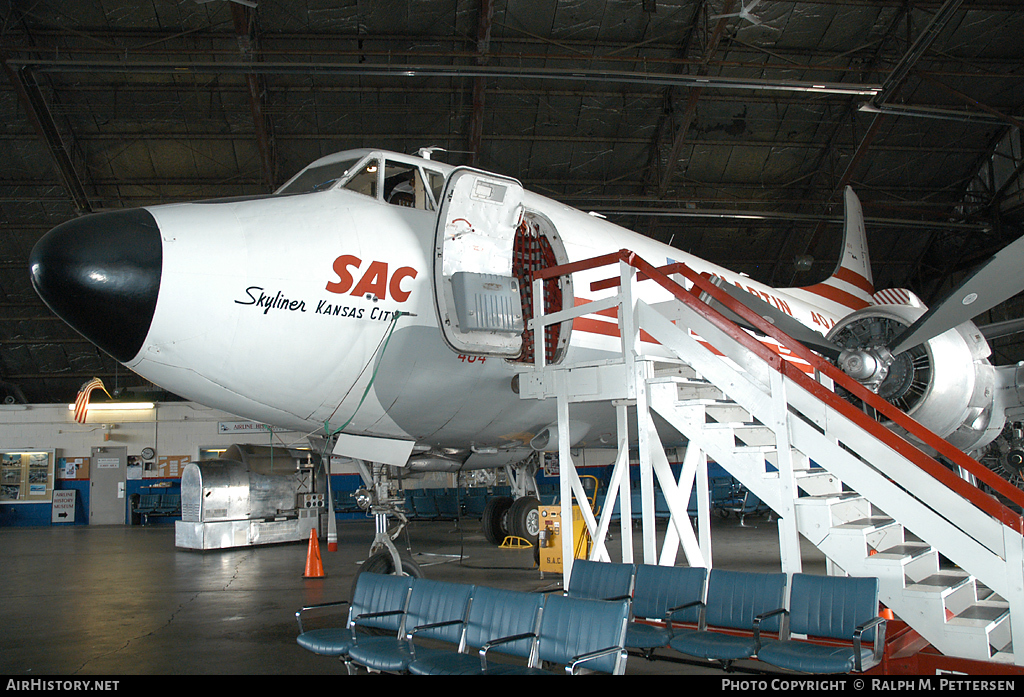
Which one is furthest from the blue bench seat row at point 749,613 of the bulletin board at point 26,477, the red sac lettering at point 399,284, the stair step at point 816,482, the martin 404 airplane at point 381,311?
the bulletin board at point 26,477

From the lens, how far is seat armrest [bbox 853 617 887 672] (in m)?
4.97

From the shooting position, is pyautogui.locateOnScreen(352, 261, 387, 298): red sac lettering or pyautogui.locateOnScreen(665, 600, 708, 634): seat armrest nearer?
pyautogui.locateOnScreen(665, 600, 708, 634): seat armrest

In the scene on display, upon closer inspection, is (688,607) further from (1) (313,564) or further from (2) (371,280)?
(1) (313,564)

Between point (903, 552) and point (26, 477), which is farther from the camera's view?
point (26, 477)

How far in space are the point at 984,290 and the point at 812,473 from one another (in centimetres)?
281

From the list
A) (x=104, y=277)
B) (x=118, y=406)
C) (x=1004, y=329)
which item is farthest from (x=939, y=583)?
(x=118, y=406)

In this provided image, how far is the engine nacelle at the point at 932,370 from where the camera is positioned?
9.16 m

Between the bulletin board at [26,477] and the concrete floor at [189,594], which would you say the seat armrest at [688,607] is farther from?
the bulletin board at [26,477]

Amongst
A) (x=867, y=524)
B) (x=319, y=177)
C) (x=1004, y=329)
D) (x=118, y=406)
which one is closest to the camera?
(x=867, y=524)

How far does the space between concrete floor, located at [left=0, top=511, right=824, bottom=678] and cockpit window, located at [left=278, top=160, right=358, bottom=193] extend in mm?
4979

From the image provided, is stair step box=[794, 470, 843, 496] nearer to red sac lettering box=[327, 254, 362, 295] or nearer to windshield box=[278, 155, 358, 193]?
red sac lettering box=[327, 254, 362, 295]

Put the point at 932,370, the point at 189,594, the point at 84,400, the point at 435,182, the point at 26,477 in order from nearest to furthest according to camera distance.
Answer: the point at 435,182 → the point at 932,370 → the point at 189,594 → the point at 84,400 → the point at 26,477

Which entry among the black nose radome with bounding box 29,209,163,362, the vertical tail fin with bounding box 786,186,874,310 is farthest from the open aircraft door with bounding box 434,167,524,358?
the vertical tail fin with bounding box 786,186,874,310

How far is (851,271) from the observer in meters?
16.9
